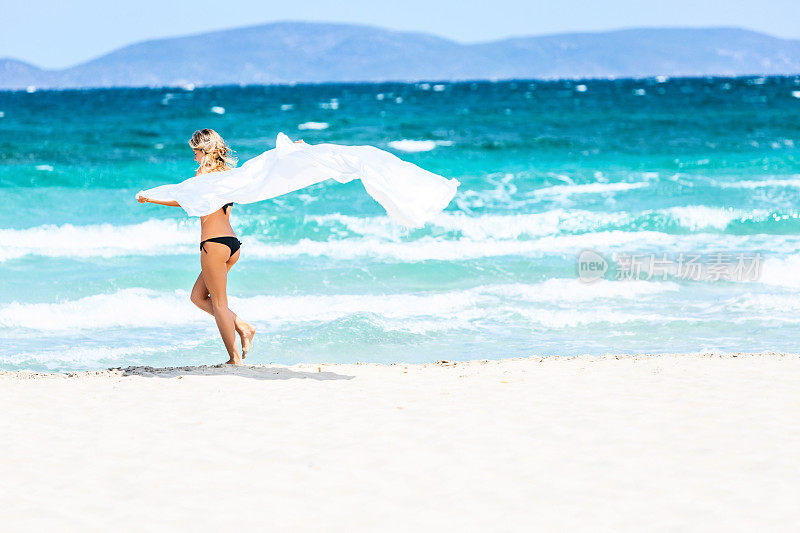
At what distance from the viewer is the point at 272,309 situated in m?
9.77

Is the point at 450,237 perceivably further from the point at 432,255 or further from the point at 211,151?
the point at 211,151

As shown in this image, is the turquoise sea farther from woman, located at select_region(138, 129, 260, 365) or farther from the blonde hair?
the blonde hair

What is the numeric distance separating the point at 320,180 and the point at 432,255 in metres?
6.23

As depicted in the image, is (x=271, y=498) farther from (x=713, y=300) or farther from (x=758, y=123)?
(x=758, y=123)

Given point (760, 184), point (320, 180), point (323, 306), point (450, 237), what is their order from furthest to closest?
point (760, 184)
point (450, 237)
point (323, 306)
point (320, 180)

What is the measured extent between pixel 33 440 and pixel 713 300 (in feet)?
22.9

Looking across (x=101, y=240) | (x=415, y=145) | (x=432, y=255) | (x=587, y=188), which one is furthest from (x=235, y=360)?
(x=415, y=145)

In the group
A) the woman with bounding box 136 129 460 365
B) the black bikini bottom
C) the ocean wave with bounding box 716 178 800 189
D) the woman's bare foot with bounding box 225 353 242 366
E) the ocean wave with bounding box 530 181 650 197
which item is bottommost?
the woman's bare foot with bounding box 225 353 242 366

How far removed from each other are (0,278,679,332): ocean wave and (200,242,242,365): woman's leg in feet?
7.73

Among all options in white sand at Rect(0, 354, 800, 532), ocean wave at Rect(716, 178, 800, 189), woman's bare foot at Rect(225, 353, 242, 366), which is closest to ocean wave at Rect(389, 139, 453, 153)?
ocean wave at Rect(716, 178, 800, 189)

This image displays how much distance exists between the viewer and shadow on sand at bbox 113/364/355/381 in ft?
21.6

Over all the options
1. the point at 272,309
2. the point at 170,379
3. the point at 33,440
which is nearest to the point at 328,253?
the point at 272,309

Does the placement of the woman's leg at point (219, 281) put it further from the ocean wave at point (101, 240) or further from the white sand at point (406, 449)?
the ocean wave at point (101, 240)

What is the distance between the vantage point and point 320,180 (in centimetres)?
643
